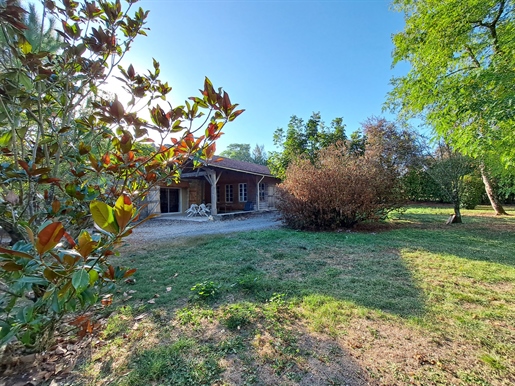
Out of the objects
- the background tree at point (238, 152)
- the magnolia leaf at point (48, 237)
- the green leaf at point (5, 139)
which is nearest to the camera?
the magnolia leaf at point (48, 237)

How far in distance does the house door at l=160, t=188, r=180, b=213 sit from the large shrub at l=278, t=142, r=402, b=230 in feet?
26.7

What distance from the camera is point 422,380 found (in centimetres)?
167

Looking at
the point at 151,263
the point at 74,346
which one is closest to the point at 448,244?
the point at 151,263

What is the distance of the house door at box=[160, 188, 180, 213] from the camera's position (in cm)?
1419

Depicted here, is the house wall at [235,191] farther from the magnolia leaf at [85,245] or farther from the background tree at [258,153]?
the background tree at [258,153]

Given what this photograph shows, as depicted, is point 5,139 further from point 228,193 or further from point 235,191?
point 228,193

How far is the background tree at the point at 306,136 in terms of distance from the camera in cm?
1614

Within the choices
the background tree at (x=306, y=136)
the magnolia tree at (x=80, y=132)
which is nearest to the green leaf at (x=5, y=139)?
the magnolia tree at (x=80, y=132)

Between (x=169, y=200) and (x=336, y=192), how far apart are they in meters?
10.3

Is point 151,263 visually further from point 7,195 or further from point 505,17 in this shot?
point 505,17

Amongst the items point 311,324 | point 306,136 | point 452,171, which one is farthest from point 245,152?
point 311,324

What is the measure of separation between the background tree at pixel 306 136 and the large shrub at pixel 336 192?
22.8ft

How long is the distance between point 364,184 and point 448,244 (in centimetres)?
291

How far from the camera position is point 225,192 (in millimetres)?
16922
